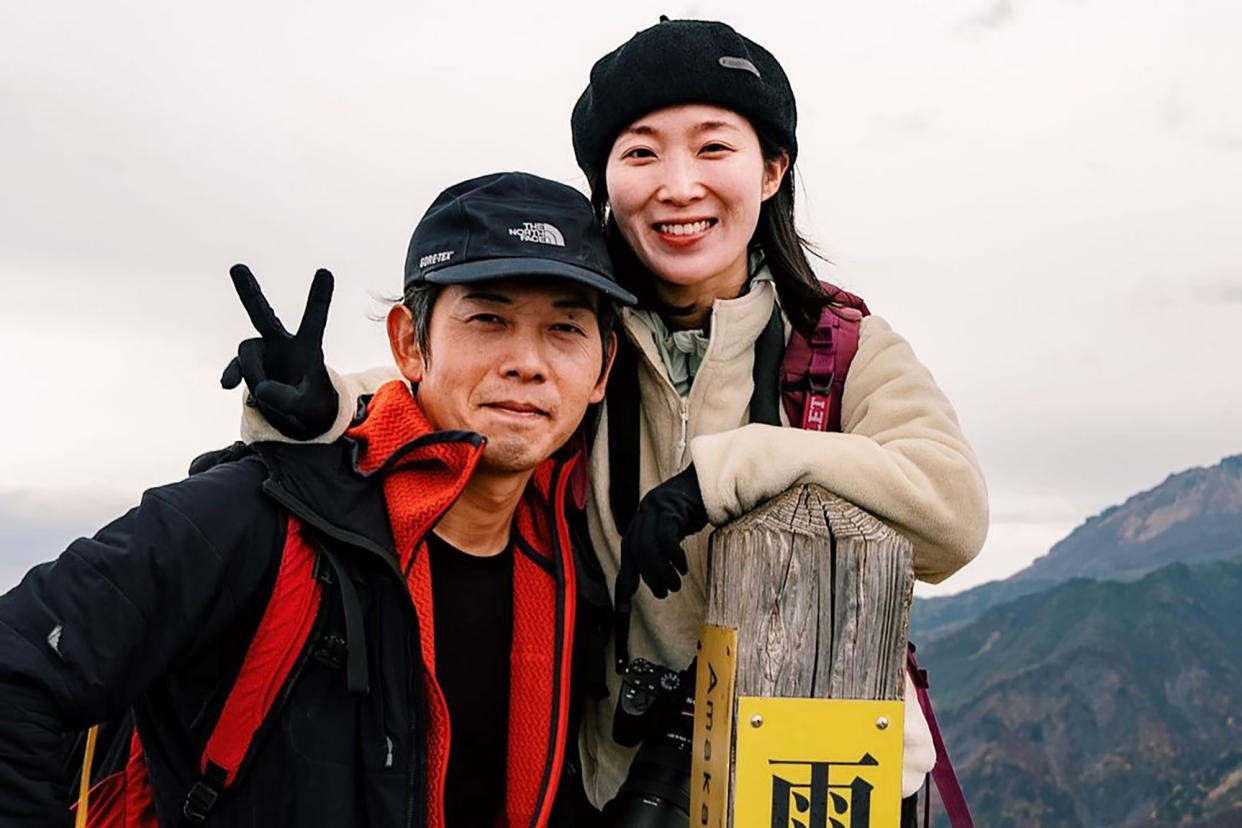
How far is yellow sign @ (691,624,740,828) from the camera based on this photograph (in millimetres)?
3352

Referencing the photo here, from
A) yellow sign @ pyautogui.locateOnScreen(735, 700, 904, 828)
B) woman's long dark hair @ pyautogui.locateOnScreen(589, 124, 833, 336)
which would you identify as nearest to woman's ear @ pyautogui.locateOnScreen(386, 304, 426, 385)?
woman's long dark hair @ pyautogui.locateOnScreen(589, 124, 833, 336)

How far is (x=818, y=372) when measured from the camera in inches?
165

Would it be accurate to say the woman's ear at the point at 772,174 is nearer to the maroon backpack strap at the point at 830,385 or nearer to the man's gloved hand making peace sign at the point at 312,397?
the maroon backpack strap at the point at 830,385

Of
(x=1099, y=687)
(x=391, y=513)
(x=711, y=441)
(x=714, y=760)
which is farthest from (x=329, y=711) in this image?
(x=1099, y=687)

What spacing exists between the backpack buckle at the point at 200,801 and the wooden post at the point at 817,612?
1.29m

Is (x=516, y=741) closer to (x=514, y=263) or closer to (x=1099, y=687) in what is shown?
(x=514, y=263)

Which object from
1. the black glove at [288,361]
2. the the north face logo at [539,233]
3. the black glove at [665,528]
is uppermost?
the the north face logo at [539,233]

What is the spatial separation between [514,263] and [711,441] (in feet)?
2.35

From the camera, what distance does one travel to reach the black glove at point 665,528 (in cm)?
349

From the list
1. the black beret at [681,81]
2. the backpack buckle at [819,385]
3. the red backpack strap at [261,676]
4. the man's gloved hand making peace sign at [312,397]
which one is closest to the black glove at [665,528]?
the man's gloved hand making peace sign at [312,397]

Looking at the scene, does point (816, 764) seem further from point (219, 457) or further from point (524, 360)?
point (219, 457)

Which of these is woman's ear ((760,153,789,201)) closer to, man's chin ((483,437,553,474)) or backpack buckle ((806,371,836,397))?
backpack buckle ((806,371,836,397))

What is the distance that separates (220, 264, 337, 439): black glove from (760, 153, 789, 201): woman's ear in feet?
5.52

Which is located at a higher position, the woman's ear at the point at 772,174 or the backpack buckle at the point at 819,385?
the woman's ear at the point at 772,174
